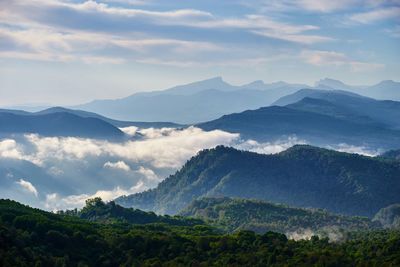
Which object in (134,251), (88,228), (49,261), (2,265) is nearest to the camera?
(2,265)

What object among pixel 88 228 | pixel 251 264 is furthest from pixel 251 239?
pixel 88 228

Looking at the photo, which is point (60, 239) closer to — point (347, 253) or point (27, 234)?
point (27, 234)

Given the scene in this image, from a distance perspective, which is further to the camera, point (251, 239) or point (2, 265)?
point (251, 239)

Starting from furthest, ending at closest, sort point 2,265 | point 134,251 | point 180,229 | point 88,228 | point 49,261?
point 180,229 → point 88,228 → point 134,251 → point 49,261 → point 2,265

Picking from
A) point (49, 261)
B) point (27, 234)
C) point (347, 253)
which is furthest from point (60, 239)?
point (347, 253)

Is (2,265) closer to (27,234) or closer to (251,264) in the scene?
(27,234)

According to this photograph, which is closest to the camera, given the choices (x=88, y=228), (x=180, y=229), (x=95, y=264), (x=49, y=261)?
(x=49, y=261)
